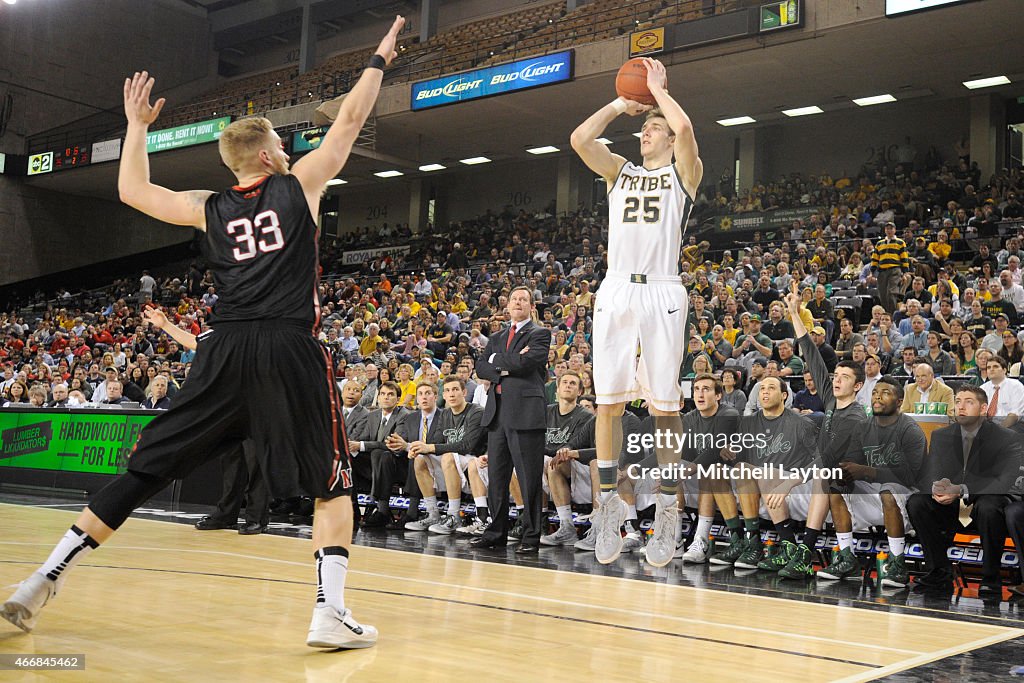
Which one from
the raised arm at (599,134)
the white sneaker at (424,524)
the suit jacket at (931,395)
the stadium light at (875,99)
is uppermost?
the stadium light at (875,99)

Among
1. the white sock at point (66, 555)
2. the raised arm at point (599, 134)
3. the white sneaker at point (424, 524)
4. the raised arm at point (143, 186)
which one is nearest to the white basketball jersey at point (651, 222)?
the raised arm at point (599, 134)

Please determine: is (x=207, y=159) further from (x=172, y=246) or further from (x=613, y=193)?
(x=613, y=193)

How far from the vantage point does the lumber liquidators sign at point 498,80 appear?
1816 centimetres

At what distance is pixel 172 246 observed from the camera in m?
30.1

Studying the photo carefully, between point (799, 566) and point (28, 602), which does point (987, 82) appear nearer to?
point (799, 566)

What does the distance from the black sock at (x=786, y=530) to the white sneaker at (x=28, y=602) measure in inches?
190

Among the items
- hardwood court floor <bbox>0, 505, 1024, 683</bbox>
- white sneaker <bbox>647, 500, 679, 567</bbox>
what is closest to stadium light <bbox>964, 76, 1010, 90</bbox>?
white sneaker <bbox>647, 500, 679, 567</bbox>

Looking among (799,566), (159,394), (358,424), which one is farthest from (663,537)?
(159,394)

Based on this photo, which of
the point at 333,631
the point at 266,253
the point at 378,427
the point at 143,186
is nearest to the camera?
the point at 333,631

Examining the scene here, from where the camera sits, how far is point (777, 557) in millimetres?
6617

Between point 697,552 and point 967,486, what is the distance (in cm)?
193

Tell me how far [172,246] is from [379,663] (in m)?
29.1

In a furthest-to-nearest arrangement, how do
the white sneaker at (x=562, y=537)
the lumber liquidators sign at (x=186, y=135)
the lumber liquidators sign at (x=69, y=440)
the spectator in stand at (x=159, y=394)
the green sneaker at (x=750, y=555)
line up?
the lumber liquidators sign at (x=186, y=135)
the lumber liquidators sign at (x=69, y=440)
the spectator in stand at (x=159, y=394)
the white sneaker at (x=562, y=537)
the green sneaker at (x=750, y=555)

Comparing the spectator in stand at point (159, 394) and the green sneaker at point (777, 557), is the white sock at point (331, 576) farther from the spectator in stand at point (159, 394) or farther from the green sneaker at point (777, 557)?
the spectator in stand at point (159, 394)
